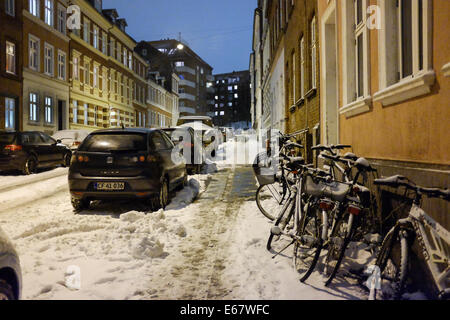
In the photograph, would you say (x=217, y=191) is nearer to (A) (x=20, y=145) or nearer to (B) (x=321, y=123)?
(B) (x=321, y=123)

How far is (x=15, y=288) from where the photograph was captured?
253 cm

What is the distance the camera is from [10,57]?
22.9 meters

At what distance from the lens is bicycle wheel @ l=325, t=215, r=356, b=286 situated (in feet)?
12.3

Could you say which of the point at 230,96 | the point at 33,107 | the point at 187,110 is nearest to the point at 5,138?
the point at 33,107

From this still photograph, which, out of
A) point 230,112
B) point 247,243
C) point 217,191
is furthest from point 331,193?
point 230,112

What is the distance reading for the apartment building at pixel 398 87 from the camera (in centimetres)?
354

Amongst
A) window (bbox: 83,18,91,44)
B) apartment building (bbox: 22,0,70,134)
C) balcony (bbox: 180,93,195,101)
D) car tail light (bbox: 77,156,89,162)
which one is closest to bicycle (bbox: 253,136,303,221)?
car tail light (bbox: 77,156,89,162)

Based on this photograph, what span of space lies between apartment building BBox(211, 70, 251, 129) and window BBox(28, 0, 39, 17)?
93344 mm

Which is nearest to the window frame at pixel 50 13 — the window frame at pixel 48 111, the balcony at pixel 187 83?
the window frame at pixel 48 111

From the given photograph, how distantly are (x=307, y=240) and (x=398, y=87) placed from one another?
2.05m

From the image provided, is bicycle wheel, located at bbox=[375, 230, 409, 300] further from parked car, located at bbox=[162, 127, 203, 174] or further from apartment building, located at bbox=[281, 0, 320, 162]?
parked car, located at bbox=[162, 127, 203, 174]

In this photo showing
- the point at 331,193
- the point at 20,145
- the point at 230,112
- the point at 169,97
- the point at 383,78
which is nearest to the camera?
the point at 331,193
